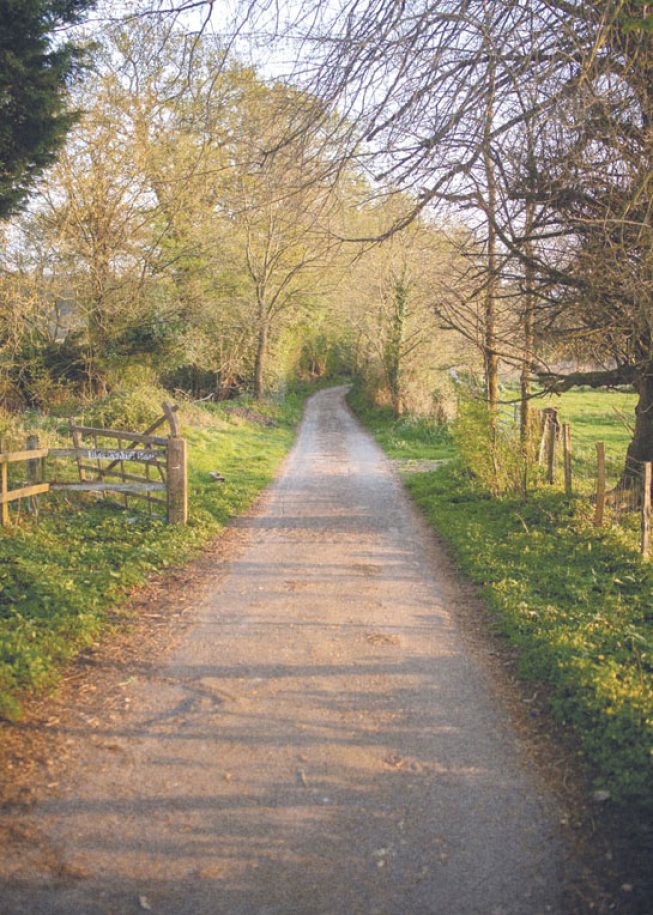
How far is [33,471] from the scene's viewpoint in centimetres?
1146

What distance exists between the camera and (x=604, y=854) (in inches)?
152

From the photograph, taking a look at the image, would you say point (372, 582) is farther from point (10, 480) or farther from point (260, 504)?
point (10, 480)

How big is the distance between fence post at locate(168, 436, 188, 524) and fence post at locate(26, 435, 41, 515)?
212 centimetres

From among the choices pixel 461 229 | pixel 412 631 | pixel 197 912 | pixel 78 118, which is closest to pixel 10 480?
pixel 78 118

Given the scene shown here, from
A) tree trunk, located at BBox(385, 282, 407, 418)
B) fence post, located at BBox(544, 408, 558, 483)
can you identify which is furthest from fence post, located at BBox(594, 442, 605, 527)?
tree trunk, located at BBox(385, 282, 407, 418)

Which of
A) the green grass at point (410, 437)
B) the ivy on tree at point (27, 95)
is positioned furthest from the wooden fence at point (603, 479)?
the ivy on tree at point (27, 95)

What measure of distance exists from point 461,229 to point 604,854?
10601 millimetres

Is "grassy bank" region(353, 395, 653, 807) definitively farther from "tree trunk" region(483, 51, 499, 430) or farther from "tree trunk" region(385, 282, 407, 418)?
"tree trunk" region(385, 282, 407, 418)

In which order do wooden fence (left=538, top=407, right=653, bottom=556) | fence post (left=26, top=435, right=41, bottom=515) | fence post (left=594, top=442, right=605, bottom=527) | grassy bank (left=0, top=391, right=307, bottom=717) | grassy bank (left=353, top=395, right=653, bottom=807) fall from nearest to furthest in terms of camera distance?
grassy bank (left=353, top=395, right=653, bottom=807) → grassy bank (left=0, top=391, right=307, bottom=717) → wooden fence (left=538, top=407, right=653, bottom=556) → fence post (left=594, top=442, right=605, bottom=527) → fence post (left=26, top=435, right=41, bottom=515)

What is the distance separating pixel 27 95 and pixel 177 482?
244 inches

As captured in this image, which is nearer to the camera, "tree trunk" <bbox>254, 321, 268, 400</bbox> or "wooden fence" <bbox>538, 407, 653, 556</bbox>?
"wooden fence" <bbox>538, 407, 653, 556</bbox>

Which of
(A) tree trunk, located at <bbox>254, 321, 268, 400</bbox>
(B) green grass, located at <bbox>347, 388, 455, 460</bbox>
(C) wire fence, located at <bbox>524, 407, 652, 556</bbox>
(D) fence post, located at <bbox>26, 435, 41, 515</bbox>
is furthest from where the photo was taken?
(A) tree trunk, located at <bbox>254, 321, 268, 400</bbox>

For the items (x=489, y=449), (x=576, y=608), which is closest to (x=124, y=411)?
(x=489, y=449)

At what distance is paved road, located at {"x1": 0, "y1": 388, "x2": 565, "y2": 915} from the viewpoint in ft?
11.7
